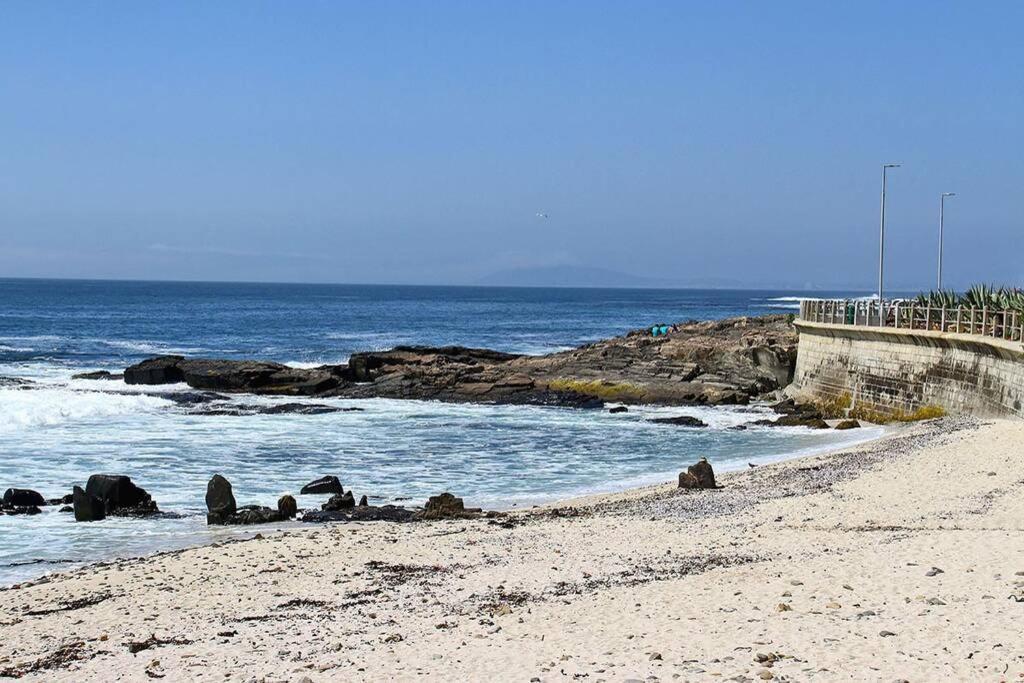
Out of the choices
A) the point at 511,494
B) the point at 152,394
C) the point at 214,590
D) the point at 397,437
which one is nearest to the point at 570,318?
the point at 152,394

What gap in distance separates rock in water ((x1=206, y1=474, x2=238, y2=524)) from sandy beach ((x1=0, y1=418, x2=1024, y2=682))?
1.46m

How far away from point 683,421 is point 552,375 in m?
10.3

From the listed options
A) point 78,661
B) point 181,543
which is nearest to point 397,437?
point 181,543

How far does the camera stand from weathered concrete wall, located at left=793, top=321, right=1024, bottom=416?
27.2m

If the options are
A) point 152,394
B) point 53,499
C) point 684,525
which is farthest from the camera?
point 152,394

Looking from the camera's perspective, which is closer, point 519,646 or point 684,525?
point 519,646

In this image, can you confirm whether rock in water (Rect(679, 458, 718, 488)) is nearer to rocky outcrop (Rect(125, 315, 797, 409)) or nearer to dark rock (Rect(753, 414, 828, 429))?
dark rock (Rect(753, 414, 828, 429))

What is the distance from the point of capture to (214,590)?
43.2 feet

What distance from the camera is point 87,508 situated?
1827 centimetres

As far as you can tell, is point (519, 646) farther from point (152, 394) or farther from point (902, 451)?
point (152, 394)

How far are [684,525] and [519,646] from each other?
6.55 meters

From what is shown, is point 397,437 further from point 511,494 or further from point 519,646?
point 519,646

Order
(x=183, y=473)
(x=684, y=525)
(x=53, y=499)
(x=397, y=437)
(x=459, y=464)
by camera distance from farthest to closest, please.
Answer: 1. (x=397, y=437)
2. (x=459, y=464)
3. (x=183, y=473)
4. (x=53, y=499)
5. (x=684, y=525)

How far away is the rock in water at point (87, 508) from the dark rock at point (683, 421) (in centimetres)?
1779
